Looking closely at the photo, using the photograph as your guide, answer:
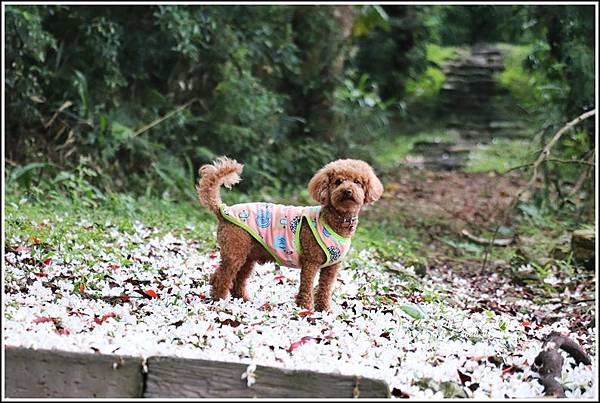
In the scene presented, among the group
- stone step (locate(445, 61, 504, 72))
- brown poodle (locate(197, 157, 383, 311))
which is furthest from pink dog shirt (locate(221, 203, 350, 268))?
stone step (locate(445, 61, 504, 72))

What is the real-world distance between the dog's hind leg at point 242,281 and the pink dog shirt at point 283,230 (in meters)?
0.29

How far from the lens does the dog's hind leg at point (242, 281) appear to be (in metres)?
5.38

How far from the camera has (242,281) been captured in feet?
17.7

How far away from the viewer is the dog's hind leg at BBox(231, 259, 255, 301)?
5.38 meters

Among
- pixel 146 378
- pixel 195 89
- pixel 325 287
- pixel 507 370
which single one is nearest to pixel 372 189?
pixel 325 287

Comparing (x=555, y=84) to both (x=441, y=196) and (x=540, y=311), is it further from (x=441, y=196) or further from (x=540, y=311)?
(x=540, y=311)

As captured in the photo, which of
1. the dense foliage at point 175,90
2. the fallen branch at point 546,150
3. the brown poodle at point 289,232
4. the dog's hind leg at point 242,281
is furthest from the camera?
the dense foliage at point 175,90

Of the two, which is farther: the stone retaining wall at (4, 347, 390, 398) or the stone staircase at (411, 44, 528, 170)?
the stone staircase at (411, 44, 528, 170)

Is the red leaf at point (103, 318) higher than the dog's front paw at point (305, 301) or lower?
lower

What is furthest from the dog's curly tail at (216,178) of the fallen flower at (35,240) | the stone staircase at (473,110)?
the stone staircase at (473,110)

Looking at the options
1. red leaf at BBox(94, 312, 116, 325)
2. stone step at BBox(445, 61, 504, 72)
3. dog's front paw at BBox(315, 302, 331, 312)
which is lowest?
red leaf at BBox(94, 312, 116, 325)

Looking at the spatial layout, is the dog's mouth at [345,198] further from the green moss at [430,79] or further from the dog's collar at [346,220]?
the green moss at [430,79]

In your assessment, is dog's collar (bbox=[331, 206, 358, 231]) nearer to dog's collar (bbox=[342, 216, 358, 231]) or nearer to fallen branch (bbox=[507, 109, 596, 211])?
dog's collar (bbox=[342, 216, 358, 231])

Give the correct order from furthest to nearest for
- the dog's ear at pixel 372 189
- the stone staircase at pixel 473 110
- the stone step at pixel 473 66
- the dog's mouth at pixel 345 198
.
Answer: the stone step at pixel 473 66 < the stone staircase at pixel 473 110 < the dog's ear at pixel 372 189 < the dog's mouth at pixel 345 198
